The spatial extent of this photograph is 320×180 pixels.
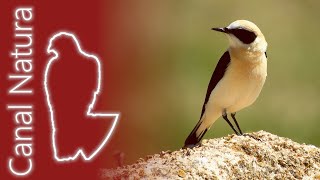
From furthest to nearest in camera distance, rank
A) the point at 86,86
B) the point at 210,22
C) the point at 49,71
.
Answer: the point at 210,22 < the point at 86,86 < the point at 49,71

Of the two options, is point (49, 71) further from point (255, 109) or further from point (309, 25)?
point (309, 25)

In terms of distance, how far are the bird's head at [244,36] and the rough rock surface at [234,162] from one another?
0.62 metres

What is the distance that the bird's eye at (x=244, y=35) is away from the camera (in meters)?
6.98

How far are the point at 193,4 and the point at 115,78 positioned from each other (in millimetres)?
2429

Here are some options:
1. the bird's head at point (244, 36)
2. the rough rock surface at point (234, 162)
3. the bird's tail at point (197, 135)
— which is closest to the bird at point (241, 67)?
the bird's head at point (244, 36)

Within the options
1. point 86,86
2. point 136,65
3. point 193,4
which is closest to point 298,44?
point 193,4

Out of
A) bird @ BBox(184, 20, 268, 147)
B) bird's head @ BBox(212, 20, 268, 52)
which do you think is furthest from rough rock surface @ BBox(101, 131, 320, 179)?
bird's head @ BBox(212, 20, 268, 52)

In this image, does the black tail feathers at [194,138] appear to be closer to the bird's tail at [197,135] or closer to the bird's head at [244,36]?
the bird's tail at [197,135]

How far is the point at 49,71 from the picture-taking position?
674cm

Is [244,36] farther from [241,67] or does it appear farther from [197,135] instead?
[197,135]

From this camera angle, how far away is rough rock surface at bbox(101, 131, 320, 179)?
6332 millimetres

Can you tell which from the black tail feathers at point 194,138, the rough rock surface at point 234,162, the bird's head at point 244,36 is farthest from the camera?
the black tail feathers at point 194,138

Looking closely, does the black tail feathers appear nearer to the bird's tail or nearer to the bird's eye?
the bird's tail

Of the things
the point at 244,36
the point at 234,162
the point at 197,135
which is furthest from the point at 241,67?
the point at 234,162
